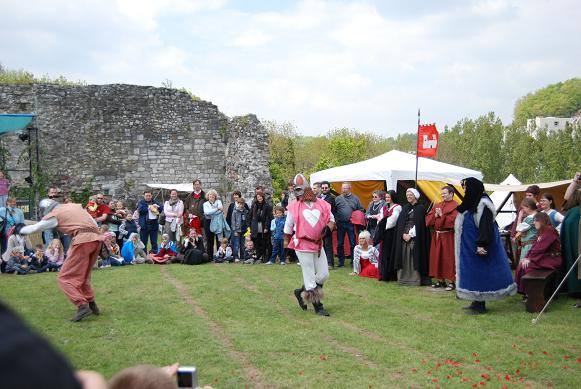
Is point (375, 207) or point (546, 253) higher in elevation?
point (375, 207)

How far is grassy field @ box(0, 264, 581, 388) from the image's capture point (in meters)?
5.27

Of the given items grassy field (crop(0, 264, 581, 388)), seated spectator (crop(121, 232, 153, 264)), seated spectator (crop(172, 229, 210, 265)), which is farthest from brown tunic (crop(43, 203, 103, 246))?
seated spectator (crop(121, 232, 153, 264))

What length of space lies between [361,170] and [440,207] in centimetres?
510

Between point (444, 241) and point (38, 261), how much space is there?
832 cm

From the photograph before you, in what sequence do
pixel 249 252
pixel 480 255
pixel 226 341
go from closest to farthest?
pixel 226 341
pixel 480 255
pixel 249 252

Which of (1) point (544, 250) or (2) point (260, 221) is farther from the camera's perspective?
(2) point (260, 221)

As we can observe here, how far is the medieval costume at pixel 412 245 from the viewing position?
1051cm

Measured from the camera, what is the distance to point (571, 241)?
8.66 meters

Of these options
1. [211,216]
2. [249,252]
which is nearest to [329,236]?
[249,252]

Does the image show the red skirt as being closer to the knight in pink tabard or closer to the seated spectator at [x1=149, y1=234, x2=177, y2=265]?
the knight in pink tabard

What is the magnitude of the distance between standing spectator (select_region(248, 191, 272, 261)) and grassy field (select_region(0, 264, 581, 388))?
11.0ft

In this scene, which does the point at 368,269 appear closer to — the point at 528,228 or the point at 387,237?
the point at 387,237

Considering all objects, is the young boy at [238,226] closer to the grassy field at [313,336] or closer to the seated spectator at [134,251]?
the seated spectator at [134,251]

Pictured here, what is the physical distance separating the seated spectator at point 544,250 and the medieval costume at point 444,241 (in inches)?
65.3
